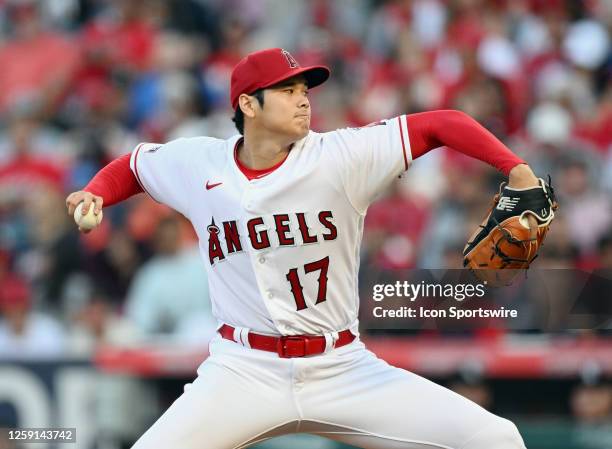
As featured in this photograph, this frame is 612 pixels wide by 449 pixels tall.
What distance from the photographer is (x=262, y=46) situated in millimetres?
9977

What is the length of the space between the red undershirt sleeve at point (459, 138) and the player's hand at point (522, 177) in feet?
0.06

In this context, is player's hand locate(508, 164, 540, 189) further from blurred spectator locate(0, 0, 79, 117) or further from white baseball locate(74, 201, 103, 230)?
blurred spectator locate(0, 0, 79, 117)

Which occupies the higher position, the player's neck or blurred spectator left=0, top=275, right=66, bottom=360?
the player's neck

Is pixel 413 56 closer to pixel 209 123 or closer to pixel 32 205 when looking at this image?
pixel 209 123

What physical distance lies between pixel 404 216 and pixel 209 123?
6.62 ft

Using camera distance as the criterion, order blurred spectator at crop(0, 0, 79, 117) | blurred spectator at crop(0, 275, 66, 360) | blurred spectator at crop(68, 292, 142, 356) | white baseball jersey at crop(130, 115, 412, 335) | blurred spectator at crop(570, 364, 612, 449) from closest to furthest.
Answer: white baseball jersey at crop(130, 115, 412, 335) → blurred spectator at crop(570, 364, 612, 449) → blurred spectator at crop(68, 292, 142, 356) → blurred spectator at crop(0, 275, 66, 360) → blurred spectator at crop(0, 0, 79, 117)

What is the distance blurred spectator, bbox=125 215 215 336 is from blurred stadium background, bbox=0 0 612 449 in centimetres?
1

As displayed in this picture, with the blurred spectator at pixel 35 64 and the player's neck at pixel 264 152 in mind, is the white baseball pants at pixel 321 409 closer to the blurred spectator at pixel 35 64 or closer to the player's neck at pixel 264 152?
the player's neck at pixel 264 152

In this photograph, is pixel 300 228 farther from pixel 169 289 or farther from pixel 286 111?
pixel 169 289

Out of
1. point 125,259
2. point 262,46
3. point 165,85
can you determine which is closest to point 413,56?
point 262,46

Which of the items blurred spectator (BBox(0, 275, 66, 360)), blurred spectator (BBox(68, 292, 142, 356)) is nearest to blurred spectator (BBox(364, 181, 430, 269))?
blurred spectator (BBox(68, 292, 142, 356))

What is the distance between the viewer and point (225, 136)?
8969mm

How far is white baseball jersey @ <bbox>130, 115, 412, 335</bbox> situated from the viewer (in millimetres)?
4195

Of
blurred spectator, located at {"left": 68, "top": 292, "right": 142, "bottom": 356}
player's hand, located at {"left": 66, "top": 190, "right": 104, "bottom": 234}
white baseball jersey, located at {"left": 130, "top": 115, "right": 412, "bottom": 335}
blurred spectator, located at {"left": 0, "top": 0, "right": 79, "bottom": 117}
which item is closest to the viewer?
player's hand, located at {"left": 66, "top": 190, "right": 104, "bottom": 234}
